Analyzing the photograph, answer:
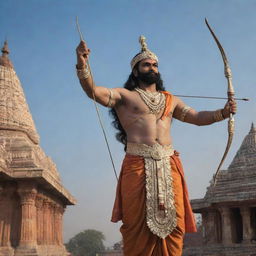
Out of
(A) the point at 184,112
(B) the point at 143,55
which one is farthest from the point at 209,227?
(B) the point at 143,55

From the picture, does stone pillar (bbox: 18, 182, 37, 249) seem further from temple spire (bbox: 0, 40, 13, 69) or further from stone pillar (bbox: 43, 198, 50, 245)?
temple spire (bbox: 0, 40, 13, 69)

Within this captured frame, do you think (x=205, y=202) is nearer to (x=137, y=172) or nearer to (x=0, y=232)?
(x=0, y=232)

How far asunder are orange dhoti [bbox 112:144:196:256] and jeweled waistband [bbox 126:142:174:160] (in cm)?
5

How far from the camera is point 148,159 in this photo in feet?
11.6

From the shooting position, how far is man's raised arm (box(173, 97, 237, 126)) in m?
3.72

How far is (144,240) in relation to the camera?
334 centimetres

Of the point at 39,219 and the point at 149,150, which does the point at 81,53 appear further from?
the point at 39,219

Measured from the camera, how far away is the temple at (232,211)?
59.2 ft

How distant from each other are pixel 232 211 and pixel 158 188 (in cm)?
1706

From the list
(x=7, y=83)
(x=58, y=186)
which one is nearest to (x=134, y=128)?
(x=58, y=186)

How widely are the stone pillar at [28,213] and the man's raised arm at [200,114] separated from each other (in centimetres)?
937

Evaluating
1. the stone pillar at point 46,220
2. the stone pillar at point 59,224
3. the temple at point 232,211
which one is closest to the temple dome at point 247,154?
the temple at point 232,211

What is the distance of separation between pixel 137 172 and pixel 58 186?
1145 cm

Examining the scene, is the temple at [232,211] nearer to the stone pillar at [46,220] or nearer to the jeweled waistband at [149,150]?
the stone pillar at [46,220]
